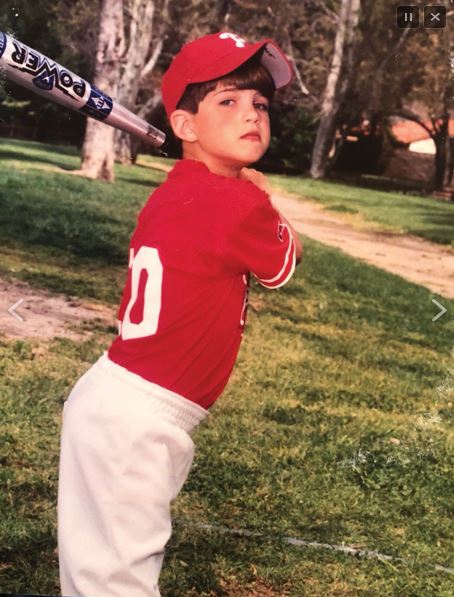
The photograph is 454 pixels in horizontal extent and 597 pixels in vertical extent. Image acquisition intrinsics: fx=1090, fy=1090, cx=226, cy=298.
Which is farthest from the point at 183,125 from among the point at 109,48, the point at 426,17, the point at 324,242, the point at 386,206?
the point at 324,242

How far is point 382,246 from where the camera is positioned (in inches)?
249

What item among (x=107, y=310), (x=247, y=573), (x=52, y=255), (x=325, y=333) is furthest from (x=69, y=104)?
(x=52, y=255)

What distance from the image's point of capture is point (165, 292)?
1761 millimetres

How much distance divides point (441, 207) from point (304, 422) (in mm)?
1626

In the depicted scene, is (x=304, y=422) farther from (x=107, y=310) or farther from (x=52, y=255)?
(x=52, y=255)

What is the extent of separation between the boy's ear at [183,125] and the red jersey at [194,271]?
12 cm

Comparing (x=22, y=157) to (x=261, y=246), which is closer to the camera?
(x=261, y=246)

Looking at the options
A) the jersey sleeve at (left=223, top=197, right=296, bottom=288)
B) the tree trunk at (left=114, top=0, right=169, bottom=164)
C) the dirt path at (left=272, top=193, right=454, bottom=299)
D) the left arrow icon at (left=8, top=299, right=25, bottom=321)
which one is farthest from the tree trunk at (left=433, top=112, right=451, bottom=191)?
the jersey sleeve at (left=223, top=197, right=296, bottom=288)

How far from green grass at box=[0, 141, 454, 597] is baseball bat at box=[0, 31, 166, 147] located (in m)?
0.92

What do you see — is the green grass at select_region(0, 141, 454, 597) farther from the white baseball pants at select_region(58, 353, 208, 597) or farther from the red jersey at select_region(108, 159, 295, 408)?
the red jersey at select_region(108, 159, 295, 408)

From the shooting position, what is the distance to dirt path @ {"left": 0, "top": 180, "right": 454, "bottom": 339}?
3697 mm

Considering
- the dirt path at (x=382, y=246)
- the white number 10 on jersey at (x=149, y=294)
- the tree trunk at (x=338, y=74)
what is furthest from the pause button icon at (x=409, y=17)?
the dirt path at (x=382, y=246)

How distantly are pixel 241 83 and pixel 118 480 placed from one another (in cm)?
71

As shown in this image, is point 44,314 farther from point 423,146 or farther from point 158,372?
point 158,372
